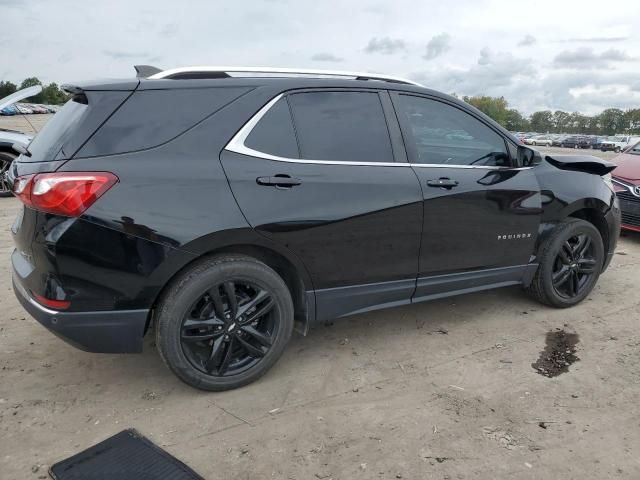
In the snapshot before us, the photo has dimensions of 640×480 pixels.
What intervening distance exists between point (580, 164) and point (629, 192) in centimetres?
307

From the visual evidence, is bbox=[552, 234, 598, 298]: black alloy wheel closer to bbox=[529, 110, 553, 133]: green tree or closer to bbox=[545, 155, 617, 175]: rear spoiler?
bbox=[545, 155, 617, 175]: rear spoiler

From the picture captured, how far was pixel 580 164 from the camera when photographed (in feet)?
14.0

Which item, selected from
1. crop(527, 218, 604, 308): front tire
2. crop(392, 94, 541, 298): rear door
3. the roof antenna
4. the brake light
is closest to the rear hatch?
the brake light

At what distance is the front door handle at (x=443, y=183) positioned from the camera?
3448 mm

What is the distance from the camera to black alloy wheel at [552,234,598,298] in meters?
4.26

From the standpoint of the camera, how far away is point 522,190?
12.8 feet

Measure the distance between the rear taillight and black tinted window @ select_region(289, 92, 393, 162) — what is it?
3.62ft

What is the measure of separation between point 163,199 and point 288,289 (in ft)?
3.04

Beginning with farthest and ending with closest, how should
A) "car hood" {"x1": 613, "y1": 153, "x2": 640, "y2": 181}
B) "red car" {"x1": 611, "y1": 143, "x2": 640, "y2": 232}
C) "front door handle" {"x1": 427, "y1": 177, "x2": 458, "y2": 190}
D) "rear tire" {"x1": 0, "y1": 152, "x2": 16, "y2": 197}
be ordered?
1. "rear tire" {"x1": 0, "y1": 152, "x2": 16, "y2": 197}
2. "car hood" {"x1": 613, "y1": 153, "x2": 640, "y2": 181}
3. "red car" {"x1": 611, "y1": 143, "x2": 640, "y2": 232}
4. "front door handle" {"x1": 427, "y1": 177, "x2": 458, "y2": 190}

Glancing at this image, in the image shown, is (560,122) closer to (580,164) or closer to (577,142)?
(577,142)

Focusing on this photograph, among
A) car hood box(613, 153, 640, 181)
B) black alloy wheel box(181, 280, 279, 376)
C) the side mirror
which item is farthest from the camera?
car hood box(613, 153, 640, 181)

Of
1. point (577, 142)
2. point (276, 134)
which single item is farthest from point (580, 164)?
point (577, 142)

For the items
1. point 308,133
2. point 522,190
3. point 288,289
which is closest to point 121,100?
point 308,133

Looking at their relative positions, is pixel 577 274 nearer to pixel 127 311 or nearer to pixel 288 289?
pixel 288 289
